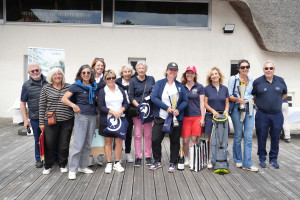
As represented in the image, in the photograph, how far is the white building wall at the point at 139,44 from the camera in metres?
8.85

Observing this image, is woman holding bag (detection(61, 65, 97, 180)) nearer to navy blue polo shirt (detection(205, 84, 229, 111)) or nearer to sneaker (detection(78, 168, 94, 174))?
sneaker (detection(78, 168, 94, 174))

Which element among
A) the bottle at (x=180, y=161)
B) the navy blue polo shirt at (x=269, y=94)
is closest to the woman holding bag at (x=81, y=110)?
the bottle at (x=180, y=161)

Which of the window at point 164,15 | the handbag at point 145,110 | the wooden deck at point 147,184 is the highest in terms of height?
the window at point 164,15

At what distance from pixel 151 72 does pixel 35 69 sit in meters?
5.21

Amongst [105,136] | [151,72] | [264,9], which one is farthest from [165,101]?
[264,9]

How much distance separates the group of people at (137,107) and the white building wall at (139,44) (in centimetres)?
442

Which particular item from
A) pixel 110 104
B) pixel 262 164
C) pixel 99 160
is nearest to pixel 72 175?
pixel 99 160

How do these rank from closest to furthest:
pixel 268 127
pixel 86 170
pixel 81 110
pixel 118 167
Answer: pixel 81 110 < pixel 86 170 < pixel 118 167 < pixel 268 127

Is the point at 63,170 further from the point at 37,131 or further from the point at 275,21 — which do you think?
the point at 275,21

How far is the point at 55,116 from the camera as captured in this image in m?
3.90

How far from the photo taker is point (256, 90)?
180 inches

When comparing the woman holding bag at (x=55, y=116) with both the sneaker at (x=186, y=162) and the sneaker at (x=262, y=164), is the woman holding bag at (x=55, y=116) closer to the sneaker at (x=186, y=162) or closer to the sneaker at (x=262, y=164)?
the sneaker at (x=186, y=162)

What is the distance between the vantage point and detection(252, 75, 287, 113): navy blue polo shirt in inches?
176

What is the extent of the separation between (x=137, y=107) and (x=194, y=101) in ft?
3.27
